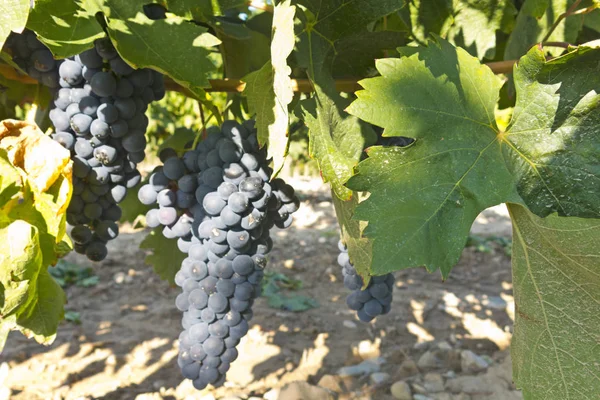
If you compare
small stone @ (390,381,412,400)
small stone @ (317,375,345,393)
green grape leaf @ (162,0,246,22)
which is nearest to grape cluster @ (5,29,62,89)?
green grape leaf @ (162,0,246,22)

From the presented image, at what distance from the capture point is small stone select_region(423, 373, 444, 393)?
2.34 m

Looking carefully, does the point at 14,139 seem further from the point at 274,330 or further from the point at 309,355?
the point at 274,330

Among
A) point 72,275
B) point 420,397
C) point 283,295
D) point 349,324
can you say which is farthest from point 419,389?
point 72,275

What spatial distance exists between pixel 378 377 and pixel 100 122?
1728 millimetres

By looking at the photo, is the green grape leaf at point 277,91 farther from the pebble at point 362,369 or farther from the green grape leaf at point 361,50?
the pebble at point 362,369

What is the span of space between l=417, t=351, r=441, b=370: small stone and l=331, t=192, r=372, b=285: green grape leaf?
1.66 meters

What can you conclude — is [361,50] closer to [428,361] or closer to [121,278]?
[428,361]

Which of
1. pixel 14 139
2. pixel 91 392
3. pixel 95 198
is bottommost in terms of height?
pixel 91 392

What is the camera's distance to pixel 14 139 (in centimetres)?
105

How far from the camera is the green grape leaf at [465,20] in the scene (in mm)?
1320

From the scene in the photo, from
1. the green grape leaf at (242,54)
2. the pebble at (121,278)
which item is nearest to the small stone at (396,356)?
the green grape leaf at (242,54)

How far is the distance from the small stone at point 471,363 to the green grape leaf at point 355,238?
5.52 feet

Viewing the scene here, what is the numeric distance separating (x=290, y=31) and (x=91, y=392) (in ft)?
6.24

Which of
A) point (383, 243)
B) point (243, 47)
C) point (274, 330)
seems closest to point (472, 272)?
point (274, 330)
